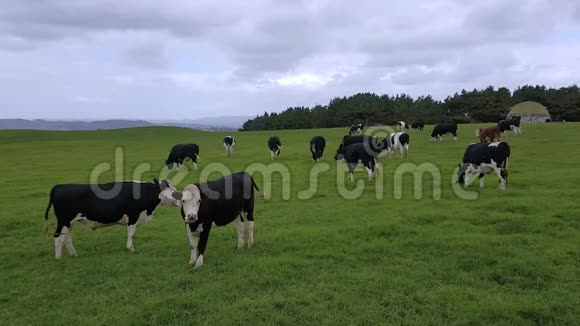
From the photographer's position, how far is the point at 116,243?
34.8ft

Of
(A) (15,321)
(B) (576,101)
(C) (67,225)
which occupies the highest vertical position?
(B) (576,101)

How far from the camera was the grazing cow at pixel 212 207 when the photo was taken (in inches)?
324

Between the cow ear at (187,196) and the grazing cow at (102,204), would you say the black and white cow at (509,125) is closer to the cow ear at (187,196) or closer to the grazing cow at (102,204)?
the grazing cow at (102,204)

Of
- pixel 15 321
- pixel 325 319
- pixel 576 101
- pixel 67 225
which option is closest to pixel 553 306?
pixel 325 319

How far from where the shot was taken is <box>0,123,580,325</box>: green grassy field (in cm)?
662

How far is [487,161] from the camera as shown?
14.9 metres

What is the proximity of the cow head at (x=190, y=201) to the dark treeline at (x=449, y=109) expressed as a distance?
7204 centimetres

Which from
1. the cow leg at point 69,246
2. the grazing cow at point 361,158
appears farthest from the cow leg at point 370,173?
the cow leg at point 69,246

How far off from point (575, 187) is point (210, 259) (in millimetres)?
12356

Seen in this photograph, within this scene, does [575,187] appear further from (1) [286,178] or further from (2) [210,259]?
(2) [210,259]

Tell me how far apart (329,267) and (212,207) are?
2453 millimetres

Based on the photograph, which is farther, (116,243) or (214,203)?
(116,243)

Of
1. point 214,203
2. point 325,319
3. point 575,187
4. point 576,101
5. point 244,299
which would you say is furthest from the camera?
point 576,101

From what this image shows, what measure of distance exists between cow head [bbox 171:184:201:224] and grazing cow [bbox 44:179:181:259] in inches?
24.0
